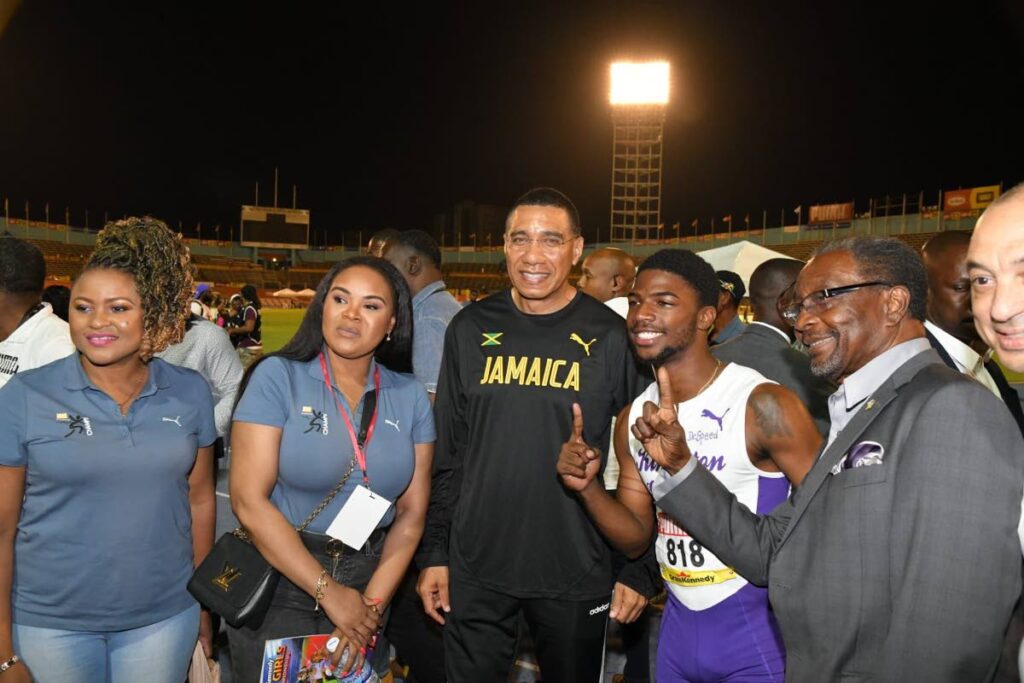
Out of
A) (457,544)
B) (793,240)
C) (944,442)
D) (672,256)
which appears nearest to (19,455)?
(457,544)

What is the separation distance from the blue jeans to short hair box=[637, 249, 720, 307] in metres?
2.34

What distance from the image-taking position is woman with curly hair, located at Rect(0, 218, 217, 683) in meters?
2.52

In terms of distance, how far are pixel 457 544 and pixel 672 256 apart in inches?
63.0

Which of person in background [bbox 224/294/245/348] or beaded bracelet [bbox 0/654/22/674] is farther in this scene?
person in background [bbox 224/294/245/348]

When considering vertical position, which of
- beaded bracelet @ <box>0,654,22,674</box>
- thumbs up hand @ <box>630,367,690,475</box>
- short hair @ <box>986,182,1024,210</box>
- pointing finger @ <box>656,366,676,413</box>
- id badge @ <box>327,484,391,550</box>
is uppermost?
short hair @ <box>986,182,1024,210</box>

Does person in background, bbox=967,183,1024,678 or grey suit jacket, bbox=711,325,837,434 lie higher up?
person in background, bbox=967,183,1024,678

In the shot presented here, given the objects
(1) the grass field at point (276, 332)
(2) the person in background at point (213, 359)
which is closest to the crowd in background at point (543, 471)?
(2) the person in background at point (213, 359)

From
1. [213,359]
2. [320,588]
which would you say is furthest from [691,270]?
[213,359]

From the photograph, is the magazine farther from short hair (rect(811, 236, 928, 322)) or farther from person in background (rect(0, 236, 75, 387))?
short hair (rect(811, 236, 928, 322))

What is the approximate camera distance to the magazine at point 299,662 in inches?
103

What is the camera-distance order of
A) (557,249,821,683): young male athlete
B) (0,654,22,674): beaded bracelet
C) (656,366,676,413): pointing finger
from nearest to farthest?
(656,366,676,413): pointing finger → (0,654,22,674): beaded bracelet → (557,249,821,683): young male athlete

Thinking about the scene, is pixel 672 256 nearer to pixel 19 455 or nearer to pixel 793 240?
pixel 19 455

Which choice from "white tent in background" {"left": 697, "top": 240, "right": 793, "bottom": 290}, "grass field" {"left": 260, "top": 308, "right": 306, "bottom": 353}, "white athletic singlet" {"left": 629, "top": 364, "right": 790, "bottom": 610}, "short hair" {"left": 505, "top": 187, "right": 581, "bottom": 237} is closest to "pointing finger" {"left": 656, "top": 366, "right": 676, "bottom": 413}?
"white athletic singlet" {"left": 629, "top": 364, "right": 790, "bottom": 610}

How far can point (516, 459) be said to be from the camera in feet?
10.4
